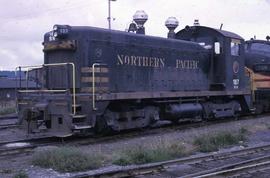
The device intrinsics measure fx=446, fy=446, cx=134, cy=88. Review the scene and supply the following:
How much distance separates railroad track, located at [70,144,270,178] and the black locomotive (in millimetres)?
3694

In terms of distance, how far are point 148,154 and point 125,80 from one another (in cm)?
482

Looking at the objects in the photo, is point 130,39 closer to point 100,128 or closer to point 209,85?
point 100,128

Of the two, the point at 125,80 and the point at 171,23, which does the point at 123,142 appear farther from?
the point at 171,23

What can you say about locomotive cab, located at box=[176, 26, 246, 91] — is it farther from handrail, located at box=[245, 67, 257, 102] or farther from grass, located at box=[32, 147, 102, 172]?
grass, located at box=[32, 147, 102, 172]

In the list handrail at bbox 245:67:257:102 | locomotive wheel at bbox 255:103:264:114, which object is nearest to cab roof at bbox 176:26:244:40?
handrail at bbox 245:67:257:102

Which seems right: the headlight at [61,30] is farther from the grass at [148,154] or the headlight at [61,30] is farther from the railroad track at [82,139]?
the grass at [148,154]

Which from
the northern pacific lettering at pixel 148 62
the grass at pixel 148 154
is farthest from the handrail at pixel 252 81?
the grass at pixel 148 154


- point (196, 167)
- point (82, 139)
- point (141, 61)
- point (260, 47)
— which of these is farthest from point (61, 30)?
point (260, 47)

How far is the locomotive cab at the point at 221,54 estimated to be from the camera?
1739cm

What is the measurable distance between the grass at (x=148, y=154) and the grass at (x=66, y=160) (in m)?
0.53

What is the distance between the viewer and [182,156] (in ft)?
33.7

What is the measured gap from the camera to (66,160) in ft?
28.9

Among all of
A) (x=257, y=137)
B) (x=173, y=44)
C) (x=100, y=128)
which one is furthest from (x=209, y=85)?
(x=100, y=128)

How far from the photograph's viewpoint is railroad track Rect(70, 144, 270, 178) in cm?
784
